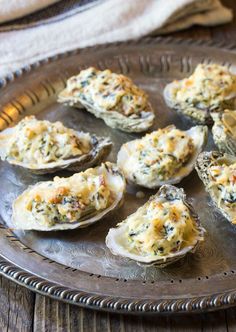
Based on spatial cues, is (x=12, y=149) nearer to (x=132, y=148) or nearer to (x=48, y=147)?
(x=48, y=147)

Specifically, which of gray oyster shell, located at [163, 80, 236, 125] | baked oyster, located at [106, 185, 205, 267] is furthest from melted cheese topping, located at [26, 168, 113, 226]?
gray oyster shell, located at [163, 80, 236, 125]

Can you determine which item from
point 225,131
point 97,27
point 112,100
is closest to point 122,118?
point 112,100

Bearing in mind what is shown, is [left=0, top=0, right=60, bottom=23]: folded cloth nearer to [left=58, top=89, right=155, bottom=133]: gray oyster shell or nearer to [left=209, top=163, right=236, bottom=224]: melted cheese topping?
[left=58, top=89, right=155, bottom=133]: gray oyster shell

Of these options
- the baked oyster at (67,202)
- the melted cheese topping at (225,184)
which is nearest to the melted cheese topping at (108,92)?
the baked oyster at (67,202)

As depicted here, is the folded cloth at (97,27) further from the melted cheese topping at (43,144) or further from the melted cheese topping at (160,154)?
the melted cheese topping at (160,154)

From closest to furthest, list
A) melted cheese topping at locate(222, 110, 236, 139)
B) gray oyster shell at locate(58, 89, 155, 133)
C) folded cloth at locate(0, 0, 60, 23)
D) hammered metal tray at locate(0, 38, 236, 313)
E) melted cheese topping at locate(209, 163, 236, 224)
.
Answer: hammered metal tray at locate(0, 38, 236, 313)
melted cheese topping at locate(209, 163, 236, 224)
melted cheese topping at locate(222, 110, 236, 139)
gray oyster shell at locate(58, 89, 155, 133)
folded cloth at locate(0, 0, 60, 23)

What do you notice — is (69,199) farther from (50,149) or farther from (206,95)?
(206,95)

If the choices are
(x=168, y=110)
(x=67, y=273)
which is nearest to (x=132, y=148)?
(x=168, y=110)
